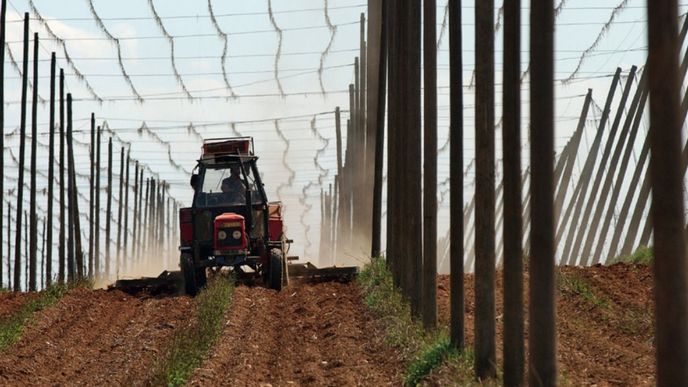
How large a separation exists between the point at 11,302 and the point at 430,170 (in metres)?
12.0

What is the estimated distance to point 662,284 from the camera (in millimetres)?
8555

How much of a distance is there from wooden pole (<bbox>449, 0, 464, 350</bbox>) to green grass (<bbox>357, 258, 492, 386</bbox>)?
0.45m

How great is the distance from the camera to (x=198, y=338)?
62.3 ft

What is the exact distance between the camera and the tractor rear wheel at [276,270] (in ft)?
88.6

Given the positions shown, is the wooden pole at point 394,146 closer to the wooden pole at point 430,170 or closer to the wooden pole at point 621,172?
the wooden pole at point 430,170

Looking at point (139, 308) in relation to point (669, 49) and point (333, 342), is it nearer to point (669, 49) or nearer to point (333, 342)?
point (333, 342)

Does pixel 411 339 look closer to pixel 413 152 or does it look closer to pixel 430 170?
pixel 430 170

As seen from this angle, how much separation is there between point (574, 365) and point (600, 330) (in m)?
4.37

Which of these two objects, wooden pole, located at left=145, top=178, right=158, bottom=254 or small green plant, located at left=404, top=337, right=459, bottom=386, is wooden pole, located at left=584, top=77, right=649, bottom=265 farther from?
wooden pole, located at left=145, top=178, right=158, bottom=254

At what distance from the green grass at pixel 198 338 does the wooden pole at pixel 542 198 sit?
483cm

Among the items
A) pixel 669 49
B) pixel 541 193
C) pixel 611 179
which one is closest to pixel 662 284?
pixel 669 49

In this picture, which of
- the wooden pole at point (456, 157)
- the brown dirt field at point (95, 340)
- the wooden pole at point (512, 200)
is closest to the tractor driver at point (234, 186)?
the brown dirt field at point (95, 340)

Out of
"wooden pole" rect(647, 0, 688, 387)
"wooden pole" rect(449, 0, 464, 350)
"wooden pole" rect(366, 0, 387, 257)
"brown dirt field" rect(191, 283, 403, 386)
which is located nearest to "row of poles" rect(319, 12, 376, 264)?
"wooden pole" rect(366, 0, 387, 257)

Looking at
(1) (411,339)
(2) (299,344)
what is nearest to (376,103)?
(2) (299,344)
